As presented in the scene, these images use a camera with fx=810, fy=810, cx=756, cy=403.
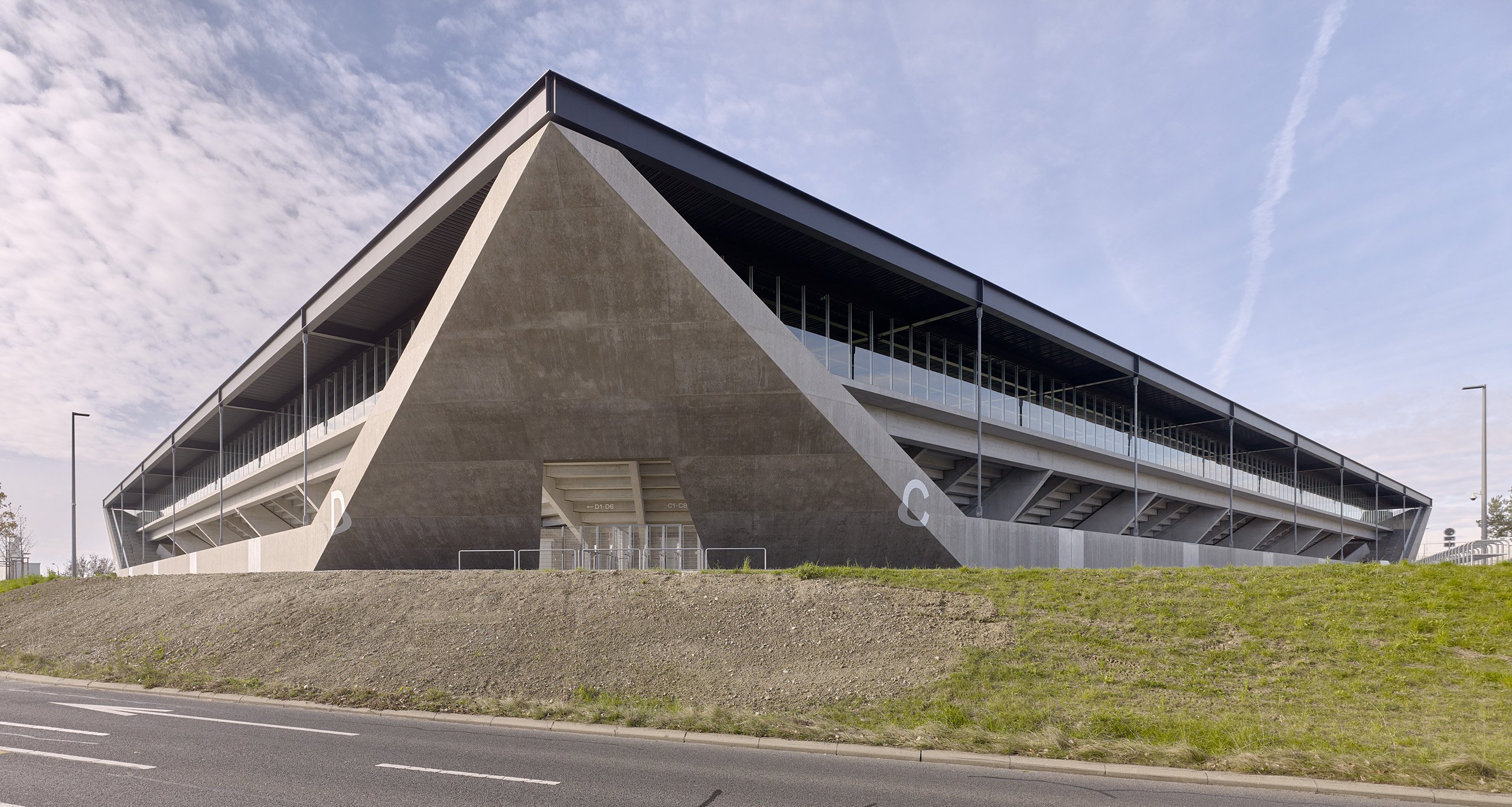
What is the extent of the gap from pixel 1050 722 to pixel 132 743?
11192 millimetres

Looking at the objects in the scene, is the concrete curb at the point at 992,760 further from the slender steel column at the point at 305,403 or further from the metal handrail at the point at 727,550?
the slender steel column at the point at 305,403

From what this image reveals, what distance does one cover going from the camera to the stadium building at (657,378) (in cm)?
1806

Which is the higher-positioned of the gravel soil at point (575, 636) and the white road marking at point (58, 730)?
the gravel soil at point (575, 636)

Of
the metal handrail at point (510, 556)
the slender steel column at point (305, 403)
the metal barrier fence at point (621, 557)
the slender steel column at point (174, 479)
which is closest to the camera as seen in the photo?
the metal barrier fence at point (621, 557)

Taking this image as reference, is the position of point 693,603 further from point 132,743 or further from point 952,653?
point 132,743

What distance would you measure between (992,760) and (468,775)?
5642 mm

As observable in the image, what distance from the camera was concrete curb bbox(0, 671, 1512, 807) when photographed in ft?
25.6

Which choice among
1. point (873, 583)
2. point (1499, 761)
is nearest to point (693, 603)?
point (873, 583)

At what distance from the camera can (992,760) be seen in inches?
Answer: 356

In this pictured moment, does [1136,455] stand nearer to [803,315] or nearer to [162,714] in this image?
[803,315]

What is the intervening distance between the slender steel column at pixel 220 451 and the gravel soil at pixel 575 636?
27.1 m

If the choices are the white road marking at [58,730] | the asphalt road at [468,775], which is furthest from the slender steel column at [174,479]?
the asphalt road at [468,775]

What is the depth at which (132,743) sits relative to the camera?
9.88 metres

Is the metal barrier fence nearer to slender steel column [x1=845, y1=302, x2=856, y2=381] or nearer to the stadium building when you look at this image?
the stadium building
